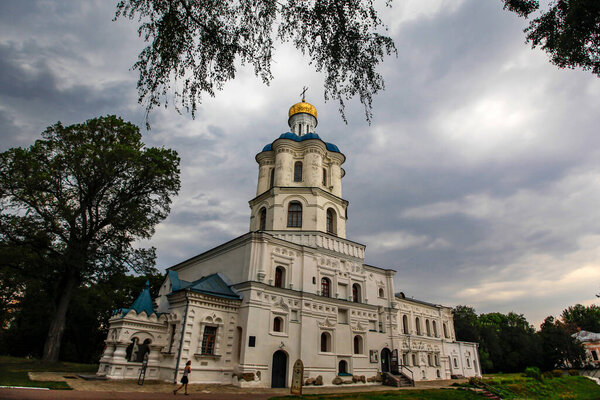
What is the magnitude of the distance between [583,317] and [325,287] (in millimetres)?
90304

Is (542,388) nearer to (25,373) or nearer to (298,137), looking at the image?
(298,137)

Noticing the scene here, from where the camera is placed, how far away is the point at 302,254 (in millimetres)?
23516

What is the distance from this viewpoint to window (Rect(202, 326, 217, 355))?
18.6 metres

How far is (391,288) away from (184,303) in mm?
16872

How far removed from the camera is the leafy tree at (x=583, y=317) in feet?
255

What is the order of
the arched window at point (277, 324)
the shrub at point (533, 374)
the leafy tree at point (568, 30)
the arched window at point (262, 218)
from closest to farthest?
the leafy tree at point (568, 30) → the arched window at point (277, 324) → the arched window at point (262, 218) → the shrub at point (533, 374)

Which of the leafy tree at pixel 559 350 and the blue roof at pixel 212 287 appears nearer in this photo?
the blue roof at pixel 212 287

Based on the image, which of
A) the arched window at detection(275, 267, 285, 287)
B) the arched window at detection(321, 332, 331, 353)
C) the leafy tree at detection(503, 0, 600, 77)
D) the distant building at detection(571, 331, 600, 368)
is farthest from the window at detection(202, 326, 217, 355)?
the distant building at detection(571, 331, 600, 368)

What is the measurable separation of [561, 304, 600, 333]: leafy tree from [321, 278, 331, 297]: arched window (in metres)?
82.8

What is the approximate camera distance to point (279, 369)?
64.8ft

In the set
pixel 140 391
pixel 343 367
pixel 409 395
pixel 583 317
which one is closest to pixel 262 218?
pixel 343 367

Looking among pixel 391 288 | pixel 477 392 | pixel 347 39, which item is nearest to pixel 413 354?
pixel 391 288

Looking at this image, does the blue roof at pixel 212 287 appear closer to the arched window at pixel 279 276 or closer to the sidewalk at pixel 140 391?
the arched window at pixel 279 276

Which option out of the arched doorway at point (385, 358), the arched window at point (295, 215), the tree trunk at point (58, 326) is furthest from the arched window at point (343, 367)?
the tree trunk at point (58, 326)
